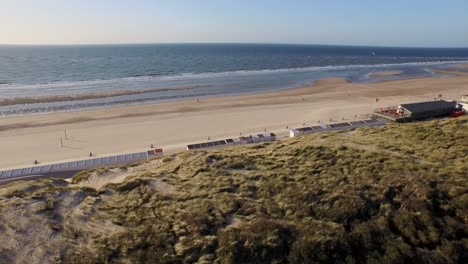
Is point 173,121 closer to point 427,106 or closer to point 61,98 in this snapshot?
point 61,98

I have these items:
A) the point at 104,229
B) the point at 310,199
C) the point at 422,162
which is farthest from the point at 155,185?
the point at 422,162

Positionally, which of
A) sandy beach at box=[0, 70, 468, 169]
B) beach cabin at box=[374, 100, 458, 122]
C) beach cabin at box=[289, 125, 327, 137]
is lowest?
sandy beach at box=[0, 70, 468, 169]

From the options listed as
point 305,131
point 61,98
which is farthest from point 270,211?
point 61,98

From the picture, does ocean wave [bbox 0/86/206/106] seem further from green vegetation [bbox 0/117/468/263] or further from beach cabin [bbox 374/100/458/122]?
beach cabin [bbox 374/100/458/122]

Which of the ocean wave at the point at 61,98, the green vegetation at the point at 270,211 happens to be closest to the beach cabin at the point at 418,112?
the green vegetation at the point at 270,211

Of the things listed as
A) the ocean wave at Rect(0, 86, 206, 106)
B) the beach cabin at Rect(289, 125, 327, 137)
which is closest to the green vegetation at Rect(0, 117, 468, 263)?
the beach cabin at Rect(289, 125, 327, 137)

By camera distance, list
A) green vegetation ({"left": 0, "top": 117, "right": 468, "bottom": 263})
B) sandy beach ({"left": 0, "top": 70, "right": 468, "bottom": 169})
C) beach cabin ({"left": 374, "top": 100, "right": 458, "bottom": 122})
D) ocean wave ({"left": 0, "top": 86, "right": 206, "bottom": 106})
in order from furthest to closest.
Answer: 1. ocean wave ({"left": 0, "top": 86, "right": 206, "bottom": 106})
2. beach cabin ({"left": 374, "top": 100, "right": 458, "bottom": 122})
3. sandy beach ({"left": 0, "top": 70, "right": 468, "bottom": 169})
4. green vegetation ({"left": 0, "top": 117, "right": 468, "bottom": 263})

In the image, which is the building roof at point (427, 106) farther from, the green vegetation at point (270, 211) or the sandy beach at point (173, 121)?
the green vegetation at point (270, 211)
